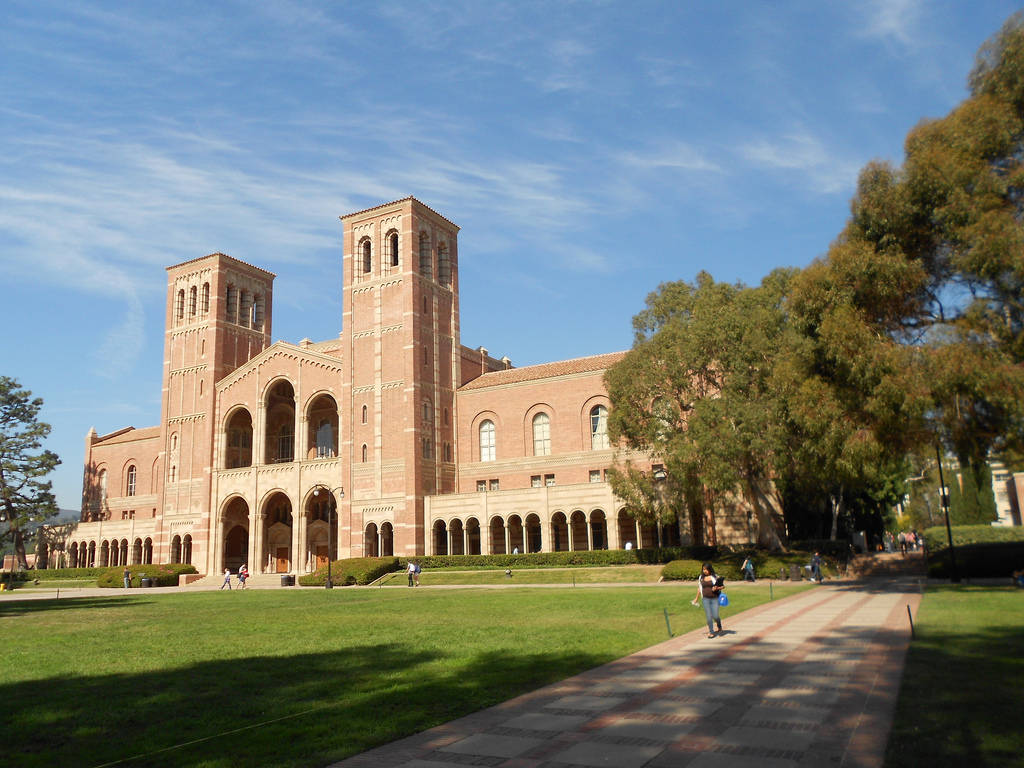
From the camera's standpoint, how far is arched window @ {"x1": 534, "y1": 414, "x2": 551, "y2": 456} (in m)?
52.3

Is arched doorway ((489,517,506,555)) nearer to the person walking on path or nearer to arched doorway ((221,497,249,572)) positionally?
arched doorway ((221,497,249,572))

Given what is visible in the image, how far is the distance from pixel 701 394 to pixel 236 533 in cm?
4163

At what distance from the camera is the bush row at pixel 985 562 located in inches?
1075

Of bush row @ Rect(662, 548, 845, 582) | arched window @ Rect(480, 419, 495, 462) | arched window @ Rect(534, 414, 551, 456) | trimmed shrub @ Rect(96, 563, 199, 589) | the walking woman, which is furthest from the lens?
arched window @ Rect(480, 419, 495, 462)

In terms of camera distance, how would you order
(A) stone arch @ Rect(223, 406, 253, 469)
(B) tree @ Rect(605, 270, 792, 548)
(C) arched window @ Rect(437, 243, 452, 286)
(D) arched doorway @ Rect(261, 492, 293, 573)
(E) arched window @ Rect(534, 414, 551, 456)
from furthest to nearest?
(A) stone arch @ Rect(223, 406, 253, 469) < (D) arched doorway @ Rect(261, 492, 293, 573) < (C) arched window @ Rect(437, 243, 452, 286) < (E) arched window @ Rect(534, 414, 551, 456) < (B) tree @ Rect(605, 270, 792, 548)

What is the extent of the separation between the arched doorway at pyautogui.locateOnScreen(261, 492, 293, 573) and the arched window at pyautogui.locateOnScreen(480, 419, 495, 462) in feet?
52.6

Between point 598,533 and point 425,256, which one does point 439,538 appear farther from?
point 425,256

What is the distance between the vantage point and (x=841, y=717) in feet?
26.7

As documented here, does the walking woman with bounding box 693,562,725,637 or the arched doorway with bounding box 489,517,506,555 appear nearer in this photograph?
the walking woman with bounding box 693,562,725,637

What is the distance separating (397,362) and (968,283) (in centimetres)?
3726

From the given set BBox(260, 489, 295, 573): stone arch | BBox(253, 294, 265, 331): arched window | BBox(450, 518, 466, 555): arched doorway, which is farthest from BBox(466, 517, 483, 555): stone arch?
BBox(253, 294, 265, 331): arched window

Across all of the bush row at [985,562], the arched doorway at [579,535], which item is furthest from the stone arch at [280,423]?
the bush row at [985,562]

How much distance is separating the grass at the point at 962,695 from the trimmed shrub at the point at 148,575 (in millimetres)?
52022

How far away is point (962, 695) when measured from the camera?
28.9 feet
